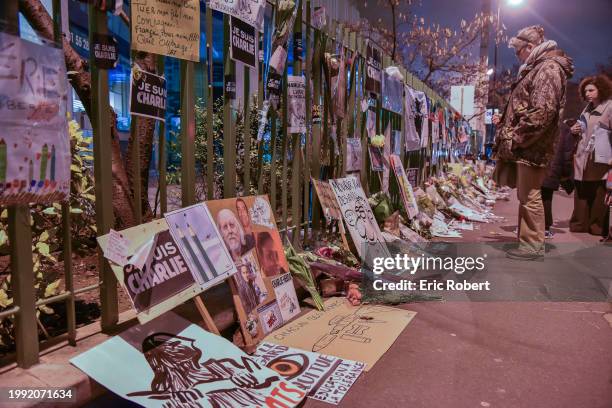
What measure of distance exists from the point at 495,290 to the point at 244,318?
251cm

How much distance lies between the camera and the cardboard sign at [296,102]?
4.06 m

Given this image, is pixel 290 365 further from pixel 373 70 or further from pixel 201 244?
pixel 373 70

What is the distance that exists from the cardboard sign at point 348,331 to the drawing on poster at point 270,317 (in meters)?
0.05

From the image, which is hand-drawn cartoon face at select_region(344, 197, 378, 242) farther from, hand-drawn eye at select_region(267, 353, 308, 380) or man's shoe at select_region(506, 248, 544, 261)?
hand-drawn eye at select_region(267, 353, 308, 380)

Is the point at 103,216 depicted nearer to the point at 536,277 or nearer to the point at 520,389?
the point at 520,389

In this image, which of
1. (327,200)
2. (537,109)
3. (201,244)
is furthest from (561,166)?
(201,244)

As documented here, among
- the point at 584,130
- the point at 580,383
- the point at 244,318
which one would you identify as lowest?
the point at 580,383

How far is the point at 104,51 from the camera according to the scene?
2330mm

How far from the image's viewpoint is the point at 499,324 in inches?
137

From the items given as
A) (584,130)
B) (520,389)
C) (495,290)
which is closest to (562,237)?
(584,130)

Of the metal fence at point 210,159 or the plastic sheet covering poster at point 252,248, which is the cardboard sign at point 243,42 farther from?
the plastic sheet covering poster at point 252,248

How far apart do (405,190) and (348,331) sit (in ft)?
12.2

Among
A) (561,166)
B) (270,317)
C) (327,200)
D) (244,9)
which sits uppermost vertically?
(244,9)

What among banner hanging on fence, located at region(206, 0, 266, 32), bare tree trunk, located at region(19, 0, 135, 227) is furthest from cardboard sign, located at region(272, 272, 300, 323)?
banner hanging on fence, located at region(206, 0, 266, 32)
